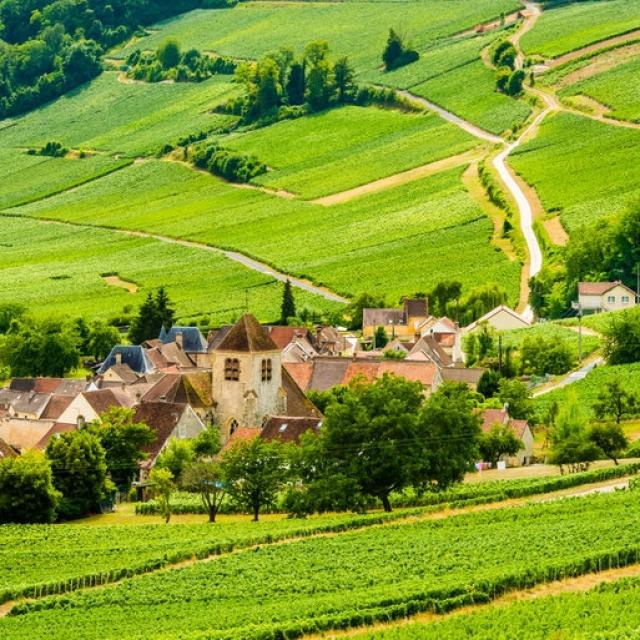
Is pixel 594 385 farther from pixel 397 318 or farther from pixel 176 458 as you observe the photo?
pixel 397 318

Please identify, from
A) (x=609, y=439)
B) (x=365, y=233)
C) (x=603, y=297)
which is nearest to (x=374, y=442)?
(x=609, y=439)

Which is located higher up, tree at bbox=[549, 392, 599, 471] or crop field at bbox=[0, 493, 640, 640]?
crop field at bbox=[0, 493, 640, 640]

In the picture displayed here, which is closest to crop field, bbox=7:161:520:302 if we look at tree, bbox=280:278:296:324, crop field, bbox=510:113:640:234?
crop field, bbox=510:113:640:234

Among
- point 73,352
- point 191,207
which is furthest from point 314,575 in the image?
point 191,207

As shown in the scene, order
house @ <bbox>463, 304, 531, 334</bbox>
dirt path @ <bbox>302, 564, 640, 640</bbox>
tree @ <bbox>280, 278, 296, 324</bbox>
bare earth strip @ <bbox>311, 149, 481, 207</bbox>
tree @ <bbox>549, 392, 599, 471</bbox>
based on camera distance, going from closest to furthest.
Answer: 1. dirt path @ <bbox>302, 564, 640, 640</bbox>
2. tree @ <bbox>549, 392, 599, 471</bbox>
3. house @ <bbox>463, 304, 531, 334</bbox>
4. tree @ <bbox>280, 278, 296, 324</bbox>
5. bare earth strip @ <bbox>311, 149, 481, 207</bbox>

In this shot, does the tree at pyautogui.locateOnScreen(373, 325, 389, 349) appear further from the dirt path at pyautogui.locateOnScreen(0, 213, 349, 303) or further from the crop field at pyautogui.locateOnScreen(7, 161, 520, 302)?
the dirt path at pyautogui.locateOnScreen(0, 213, 349, 303)
